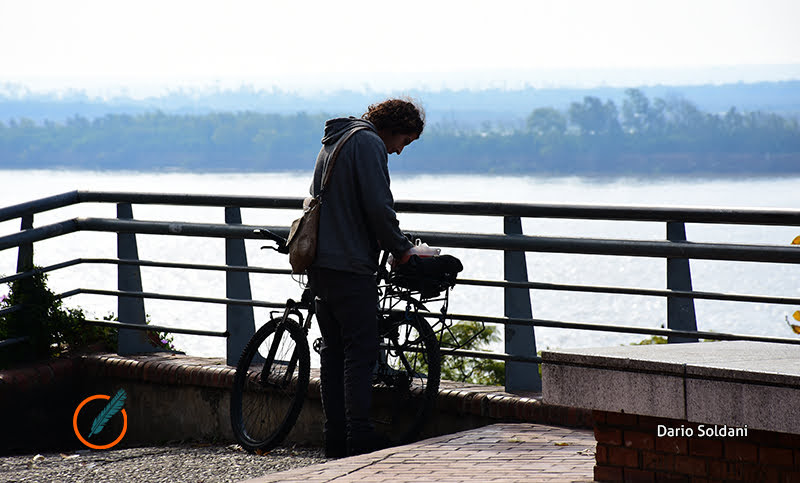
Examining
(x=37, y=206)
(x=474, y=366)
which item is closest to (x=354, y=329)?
(x=37, y=206)

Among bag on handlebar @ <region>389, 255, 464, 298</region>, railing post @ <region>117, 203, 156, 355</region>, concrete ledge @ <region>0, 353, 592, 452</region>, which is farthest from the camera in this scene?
railing post @ <region>117, 203, 156, 355</region>

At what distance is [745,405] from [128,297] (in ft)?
15.9

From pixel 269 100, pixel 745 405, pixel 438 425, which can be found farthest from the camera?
pixel 269 100

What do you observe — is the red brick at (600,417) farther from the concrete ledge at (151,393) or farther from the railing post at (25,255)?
the railing post at (25,255)

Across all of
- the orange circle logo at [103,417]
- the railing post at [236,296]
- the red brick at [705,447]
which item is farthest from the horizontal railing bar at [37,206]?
the red brick at [705,447]

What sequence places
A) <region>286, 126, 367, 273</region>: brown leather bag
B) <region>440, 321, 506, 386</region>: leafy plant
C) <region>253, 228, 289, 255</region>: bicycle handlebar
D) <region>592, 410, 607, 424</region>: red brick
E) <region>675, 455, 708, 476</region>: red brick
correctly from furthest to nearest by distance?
<region>440, 321, 506, 386</region>: leafy plant < <region>253, 228, 289, 255</region>: bicycle handlebar < <region>286, 126, 367, 273</region>: brown leather bag < <region>592, 410, 607, 424</region>: red brick < <region>675, 455, 708, 476</region>: red brick

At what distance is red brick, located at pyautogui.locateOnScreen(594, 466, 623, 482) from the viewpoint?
12.6 feet

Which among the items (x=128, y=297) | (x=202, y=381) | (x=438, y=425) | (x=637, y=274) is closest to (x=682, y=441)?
(x=438, y=425)

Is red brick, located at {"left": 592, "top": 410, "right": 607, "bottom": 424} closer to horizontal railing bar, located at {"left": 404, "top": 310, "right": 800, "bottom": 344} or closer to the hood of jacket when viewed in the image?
horizontal railing bar, located at {"left": 404, "top": 310, "right": 800, "bottom": 344}

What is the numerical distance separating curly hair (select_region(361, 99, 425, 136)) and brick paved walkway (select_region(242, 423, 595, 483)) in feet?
4.94

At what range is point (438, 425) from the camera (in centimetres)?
596

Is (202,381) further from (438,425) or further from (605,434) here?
(605,434)

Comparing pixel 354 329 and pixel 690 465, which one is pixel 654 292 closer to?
pixel 354 329

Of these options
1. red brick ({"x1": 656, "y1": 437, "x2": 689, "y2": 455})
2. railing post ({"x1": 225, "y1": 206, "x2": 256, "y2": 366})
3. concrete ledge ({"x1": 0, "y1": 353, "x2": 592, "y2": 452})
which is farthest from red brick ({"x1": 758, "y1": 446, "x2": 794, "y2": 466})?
railing post ({"x1": 225, "y1": 206, "x2": 256, "y2": 366})
